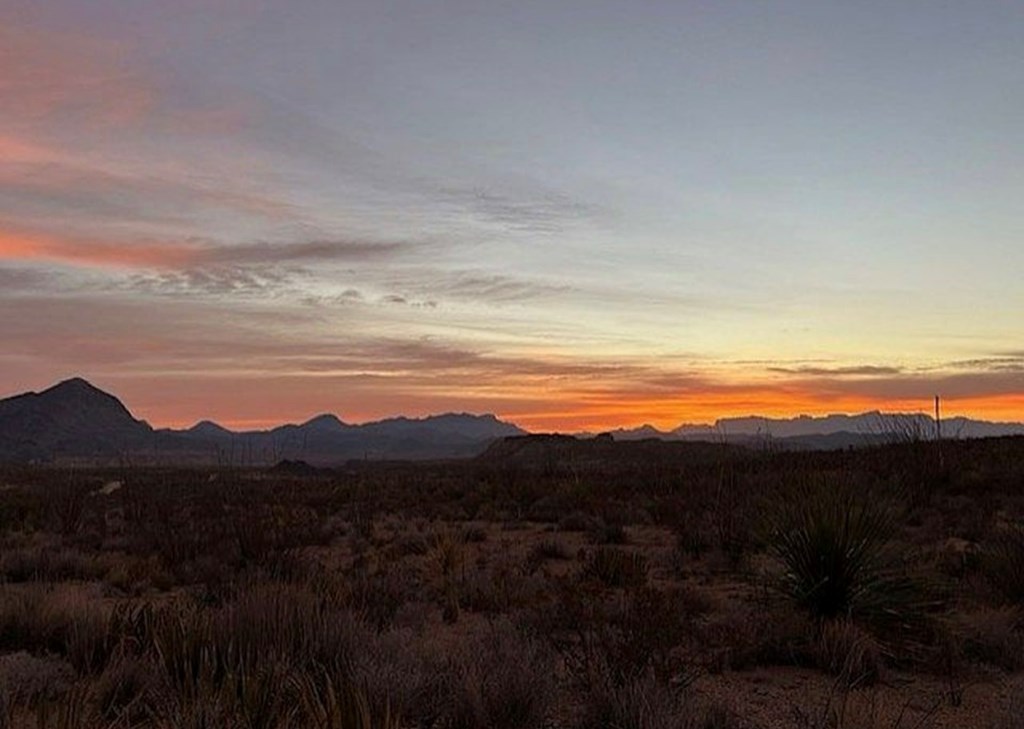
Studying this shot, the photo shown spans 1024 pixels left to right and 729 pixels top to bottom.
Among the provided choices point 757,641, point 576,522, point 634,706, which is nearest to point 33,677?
point 634,706

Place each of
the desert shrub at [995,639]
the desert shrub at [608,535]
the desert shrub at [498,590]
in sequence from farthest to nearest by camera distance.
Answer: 1. the desert shrub at [608,535]
2. the desert shrub at [498,590]
3. the desert shrub at [995,639]

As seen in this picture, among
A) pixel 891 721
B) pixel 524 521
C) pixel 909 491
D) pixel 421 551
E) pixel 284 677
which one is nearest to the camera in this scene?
pixel 284 677

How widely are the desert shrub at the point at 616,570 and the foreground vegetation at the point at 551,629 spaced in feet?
0.19

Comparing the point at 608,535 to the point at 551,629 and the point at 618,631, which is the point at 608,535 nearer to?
the point at 551,629

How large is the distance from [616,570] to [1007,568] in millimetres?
4604

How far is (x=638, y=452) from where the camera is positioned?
77.3 metres

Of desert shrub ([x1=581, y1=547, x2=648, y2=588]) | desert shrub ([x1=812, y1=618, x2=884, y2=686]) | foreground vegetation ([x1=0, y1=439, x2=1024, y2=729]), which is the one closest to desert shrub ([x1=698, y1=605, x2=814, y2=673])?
foreground vegetation ([x1=0, y1=439, x2=1024, y2=729])

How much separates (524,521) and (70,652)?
1413 cm

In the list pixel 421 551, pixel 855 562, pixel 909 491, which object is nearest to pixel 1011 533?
pixel 855 562

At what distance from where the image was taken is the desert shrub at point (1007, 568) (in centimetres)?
941

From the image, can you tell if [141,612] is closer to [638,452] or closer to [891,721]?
[891,721]

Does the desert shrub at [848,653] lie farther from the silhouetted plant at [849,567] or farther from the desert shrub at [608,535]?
the desert shrub at [608,535]

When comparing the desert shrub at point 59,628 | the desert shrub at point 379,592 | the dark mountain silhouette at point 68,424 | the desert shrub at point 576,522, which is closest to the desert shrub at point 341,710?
the desert shrub at point 59,628

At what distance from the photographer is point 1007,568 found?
9711 millimetres
